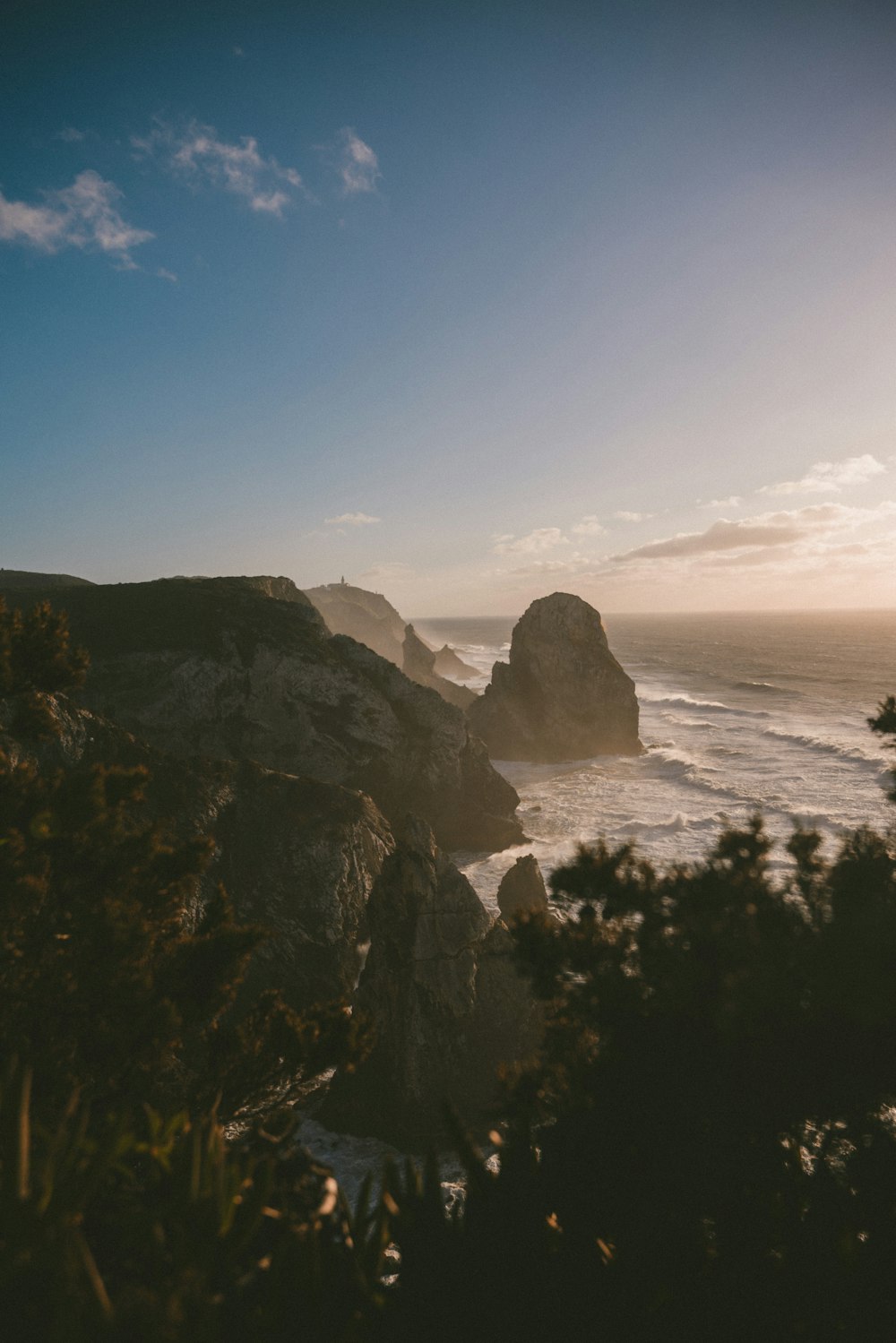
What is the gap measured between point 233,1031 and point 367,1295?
4792mm

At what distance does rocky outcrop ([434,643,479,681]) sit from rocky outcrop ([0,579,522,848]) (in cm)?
7651

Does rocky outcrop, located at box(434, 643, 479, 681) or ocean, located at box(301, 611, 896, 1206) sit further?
rocky outcrop, located at box(434, 643, 479, 681)

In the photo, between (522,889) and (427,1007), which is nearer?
(427,1007)

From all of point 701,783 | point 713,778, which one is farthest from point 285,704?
point 713,778

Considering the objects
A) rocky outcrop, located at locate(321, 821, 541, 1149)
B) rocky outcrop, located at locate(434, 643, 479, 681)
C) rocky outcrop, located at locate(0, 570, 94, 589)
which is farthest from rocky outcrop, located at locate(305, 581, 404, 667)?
rocky outcrop, located at locate(321, 821, 541, 1149)

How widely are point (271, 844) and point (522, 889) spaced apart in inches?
407

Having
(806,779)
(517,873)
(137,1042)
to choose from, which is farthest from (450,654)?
(137,1042)

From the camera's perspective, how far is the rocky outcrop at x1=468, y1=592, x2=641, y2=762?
54.3m

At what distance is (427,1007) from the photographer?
638 inches

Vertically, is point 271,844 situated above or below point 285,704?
below

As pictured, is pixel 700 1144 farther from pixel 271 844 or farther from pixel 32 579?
pixel 32 579

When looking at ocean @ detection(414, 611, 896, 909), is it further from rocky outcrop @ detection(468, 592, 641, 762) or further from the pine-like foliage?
the pine-like foliage

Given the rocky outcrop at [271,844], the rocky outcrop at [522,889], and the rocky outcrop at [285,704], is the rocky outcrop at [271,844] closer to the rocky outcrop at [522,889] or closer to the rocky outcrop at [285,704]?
the rocky outcrop at [522,889]

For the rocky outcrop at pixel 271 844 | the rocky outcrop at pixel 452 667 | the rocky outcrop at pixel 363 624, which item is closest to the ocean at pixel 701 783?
the rocky outcrop at pixel 271 844
